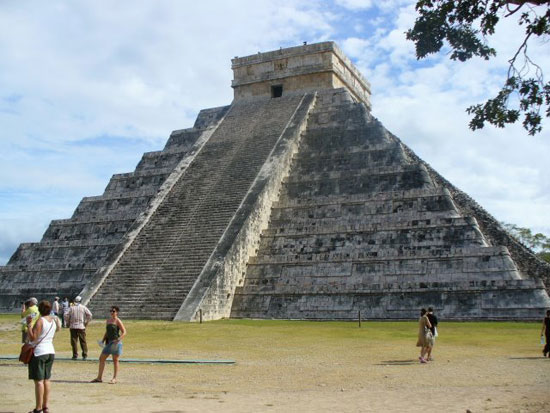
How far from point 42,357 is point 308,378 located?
383cm

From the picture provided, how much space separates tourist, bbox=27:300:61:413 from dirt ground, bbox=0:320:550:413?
1.30 ft

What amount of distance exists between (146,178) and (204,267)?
919cm

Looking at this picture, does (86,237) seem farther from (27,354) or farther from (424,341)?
(27,354)

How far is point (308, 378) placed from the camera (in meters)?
9.36

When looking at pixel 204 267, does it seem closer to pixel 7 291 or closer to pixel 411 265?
pixel 411 265

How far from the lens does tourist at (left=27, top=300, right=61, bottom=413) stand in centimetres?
681

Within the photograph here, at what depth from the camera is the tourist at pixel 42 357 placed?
6.81 meters

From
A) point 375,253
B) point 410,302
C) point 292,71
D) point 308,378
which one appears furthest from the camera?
point 292,71

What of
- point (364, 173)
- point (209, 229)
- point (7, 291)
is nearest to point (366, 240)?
point (364, 173)

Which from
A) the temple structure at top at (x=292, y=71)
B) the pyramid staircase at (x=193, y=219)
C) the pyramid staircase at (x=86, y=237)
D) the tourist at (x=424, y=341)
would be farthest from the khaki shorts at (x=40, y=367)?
the temple structure at top at (x=292, y=71)

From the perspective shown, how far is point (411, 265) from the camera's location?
19047mm

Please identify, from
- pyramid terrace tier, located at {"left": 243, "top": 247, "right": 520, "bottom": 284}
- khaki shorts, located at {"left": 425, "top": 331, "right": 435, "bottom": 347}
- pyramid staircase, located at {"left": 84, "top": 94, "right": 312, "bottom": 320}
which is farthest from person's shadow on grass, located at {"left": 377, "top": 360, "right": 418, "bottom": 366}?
pyramid staircase, located at {"left": 84, "top": 94, "right": 312, "bottom": 320}

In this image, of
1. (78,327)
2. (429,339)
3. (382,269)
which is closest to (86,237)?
(382,269)

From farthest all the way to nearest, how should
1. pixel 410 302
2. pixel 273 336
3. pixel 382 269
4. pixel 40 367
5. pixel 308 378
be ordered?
1. pixel 382 269
2. pixel 410 302
3. pixel 273 336
4. pixel 308 378
5. pixel 40 367
